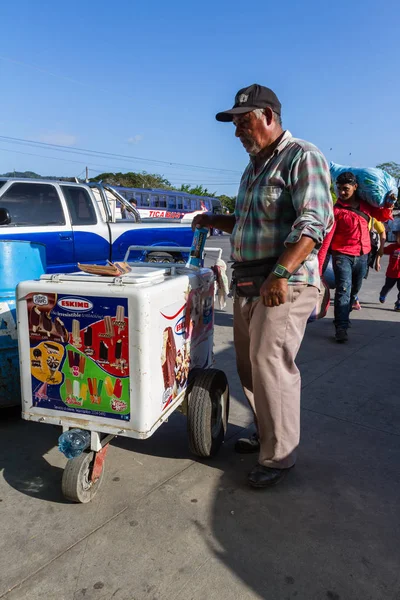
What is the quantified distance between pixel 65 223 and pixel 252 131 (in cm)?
447

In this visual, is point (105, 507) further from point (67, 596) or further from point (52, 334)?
point (52, 334)

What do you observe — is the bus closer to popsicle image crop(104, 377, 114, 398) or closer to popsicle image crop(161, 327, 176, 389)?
popsicle image crop(161, 327, 176, 389)

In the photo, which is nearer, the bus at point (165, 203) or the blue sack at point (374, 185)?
the blue sack at point (374, 185)

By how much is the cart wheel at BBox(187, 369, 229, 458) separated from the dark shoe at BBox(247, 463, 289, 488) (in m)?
0.31

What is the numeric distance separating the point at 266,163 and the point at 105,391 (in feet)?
4.83

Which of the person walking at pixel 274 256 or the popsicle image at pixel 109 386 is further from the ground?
the person walking at pixel 274 256

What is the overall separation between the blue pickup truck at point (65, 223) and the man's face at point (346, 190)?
236cm

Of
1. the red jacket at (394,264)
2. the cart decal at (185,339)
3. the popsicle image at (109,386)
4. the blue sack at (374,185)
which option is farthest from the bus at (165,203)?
the popsicle image at (109,386)

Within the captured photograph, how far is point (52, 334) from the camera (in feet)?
7.57

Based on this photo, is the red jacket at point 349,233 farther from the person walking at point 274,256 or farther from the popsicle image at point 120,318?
the popsicle image at point 120,318

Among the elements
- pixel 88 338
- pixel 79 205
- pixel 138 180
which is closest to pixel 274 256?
pixel 88 338

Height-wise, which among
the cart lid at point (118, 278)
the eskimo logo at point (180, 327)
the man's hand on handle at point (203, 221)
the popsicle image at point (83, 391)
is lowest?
the popsicle image at point (83, 391)

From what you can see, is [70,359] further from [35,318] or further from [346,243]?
[346,243]

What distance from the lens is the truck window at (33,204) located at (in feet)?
19.9
